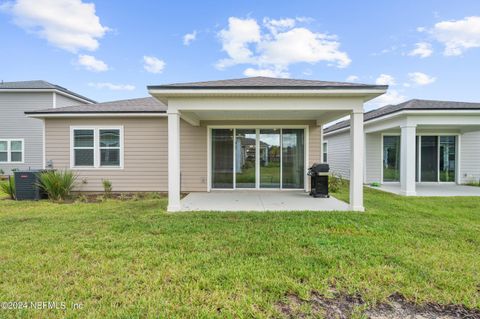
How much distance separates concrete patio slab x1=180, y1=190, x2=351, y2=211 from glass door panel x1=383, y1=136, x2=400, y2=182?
628 centimetres

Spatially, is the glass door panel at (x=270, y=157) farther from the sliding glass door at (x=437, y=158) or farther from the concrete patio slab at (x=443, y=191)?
the sliding glass door at (x=437, y=158)

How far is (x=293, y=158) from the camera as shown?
9656 millimetres

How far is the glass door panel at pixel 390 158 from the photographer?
40.7 ft

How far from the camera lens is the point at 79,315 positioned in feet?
7.60

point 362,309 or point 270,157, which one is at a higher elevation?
point 270,157

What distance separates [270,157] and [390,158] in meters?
6.80

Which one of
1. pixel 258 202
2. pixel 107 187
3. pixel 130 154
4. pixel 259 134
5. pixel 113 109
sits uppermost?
pixel 113 109

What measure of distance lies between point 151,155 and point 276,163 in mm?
4691

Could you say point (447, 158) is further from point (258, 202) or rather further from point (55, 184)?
point (55, 184)

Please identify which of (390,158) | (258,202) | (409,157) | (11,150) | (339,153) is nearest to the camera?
(258,202)

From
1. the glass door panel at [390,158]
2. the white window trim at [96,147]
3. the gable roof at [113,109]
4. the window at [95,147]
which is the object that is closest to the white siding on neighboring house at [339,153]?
the glass door panel at [390,158]

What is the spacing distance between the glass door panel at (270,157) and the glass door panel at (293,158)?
23 cm

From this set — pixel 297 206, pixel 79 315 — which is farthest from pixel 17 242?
pixel 297 206

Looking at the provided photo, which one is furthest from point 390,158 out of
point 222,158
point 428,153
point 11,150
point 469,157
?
point 11,150
